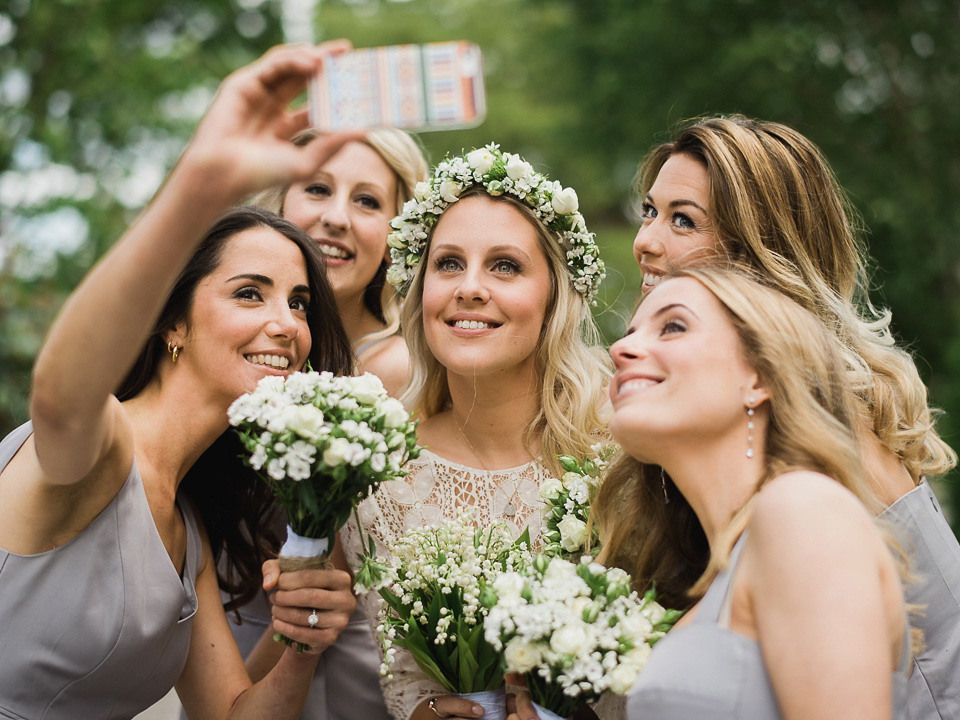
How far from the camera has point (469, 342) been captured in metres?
4.45

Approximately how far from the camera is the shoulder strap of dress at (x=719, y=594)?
2.84 metres

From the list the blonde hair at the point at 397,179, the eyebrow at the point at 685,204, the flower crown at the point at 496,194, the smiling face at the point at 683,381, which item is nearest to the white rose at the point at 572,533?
the smiling face at the point at 683,381

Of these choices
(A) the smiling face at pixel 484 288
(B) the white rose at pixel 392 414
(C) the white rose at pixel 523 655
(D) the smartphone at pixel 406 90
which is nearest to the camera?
(D) the smartphone at pixel 406 90

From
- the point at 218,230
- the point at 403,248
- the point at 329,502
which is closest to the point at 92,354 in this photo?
the point at 329,502

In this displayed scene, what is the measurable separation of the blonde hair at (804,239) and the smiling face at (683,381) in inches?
36.5

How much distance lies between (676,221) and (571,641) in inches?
89.7

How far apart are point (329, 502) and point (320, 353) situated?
1.32 m

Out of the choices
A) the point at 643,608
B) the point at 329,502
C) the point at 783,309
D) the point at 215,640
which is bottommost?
the point at 215,640

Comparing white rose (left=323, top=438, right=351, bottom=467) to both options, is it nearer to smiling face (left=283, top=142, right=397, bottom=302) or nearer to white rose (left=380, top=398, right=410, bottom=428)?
white rose (left=380, top=398, right=410, bottom=428)

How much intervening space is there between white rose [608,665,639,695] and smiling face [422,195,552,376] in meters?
1.84

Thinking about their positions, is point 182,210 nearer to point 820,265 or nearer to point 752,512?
point 752,512

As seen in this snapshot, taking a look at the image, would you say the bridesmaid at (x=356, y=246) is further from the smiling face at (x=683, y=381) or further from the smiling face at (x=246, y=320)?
the smiling face at (x=683, y=381)

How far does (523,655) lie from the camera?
3016 millimetres

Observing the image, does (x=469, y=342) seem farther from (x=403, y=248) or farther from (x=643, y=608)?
(x=643, y=608)
